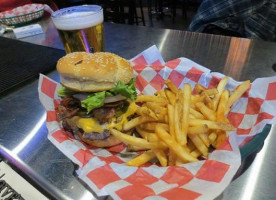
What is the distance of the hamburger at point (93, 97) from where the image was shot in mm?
1174

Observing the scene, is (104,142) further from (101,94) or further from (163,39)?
(163,39)

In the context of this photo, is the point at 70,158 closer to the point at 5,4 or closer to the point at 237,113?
the point at 237,113

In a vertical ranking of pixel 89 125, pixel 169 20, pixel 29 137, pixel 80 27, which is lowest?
pixel 169 20

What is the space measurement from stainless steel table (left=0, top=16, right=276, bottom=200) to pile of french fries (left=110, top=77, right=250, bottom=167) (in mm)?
195

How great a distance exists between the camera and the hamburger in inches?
46.2

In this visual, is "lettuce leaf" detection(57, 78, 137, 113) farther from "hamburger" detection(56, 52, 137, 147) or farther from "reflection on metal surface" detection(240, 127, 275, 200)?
"reflection on metal surface" detection(240, 127, 275, 200)

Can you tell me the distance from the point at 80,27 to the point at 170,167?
1.12m

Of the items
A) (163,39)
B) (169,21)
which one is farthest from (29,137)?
(169,21)

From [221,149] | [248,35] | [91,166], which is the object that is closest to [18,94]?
[91,166]

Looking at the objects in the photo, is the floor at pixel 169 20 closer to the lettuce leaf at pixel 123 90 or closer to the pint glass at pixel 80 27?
→ the pint glass at pixel 80 27

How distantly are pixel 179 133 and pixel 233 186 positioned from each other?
28cm

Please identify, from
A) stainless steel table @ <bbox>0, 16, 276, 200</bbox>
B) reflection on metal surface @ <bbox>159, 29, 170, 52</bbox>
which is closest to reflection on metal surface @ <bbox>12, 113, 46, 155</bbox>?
stainless steel table @ <bbox>0, 16, 276, 200</bbox>

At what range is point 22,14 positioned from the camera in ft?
9.53

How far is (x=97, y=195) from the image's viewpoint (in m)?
0.89
